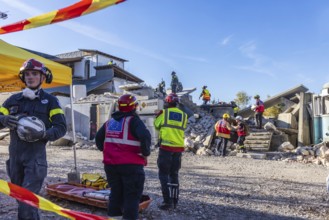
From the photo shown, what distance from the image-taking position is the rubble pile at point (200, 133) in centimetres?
1507

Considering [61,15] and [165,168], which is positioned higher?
[61,15]

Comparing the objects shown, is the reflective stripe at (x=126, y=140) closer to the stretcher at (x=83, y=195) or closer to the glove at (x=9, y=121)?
the glove at (x=9, y=121)

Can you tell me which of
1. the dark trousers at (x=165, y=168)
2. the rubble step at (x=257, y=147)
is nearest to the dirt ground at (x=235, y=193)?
the dark trousers at (x=165, y=168)

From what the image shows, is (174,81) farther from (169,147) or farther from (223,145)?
(169,147)

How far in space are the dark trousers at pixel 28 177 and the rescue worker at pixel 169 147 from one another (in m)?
2.34

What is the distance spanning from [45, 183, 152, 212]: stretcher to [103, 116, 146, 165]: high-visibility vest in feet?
3.94

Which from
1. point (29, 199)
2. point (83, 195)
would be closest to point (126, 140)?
point (29, 199)

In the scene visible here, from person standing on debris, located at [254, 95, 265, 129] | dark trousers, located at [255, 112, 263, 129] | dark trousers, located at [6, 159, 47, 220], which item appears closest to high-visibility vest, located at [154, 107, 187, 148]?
dark trousers, located at [6, 159, 47, 220]

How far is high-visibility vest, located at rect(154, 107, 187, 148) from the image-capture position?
16.8 ft

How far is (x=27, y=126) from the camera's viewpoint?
9.42 ft

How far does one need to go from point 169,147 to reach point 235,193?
7.59 ft

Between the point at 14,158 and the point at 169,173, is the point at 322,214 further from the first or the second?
the point at 14,158

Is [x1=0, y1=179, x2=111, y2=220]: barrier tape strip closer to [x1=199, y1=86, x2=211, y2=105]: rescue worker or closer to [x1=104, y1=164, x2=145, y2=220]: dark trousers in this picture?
[x1=104, y1=164, x2=145, y2=220]: dark trousers

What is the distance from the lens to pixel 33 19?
3.93m
